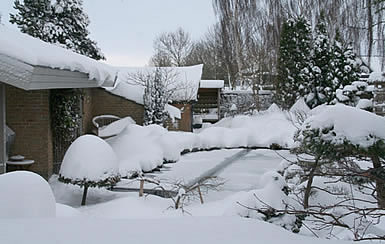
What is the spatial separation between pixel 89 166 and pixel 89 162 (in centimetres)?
9

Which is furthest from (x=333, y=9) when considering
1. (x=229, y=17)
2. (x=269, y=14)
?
(x=229, y=17)

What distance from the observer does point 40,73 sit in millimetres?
5656

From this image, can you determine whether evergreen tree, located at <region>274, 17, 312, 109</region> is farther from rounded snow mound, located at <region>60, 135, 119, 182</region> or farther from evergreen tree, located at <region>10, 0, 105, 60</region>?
rounded snow mound, located at <region>60, 135, 119, 182</region>

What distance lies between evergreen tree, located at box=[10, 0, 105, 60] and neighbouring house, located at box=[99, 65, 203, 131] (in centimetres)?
287

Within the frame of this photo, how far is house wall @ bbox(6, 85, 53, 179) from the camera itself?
7.59 metres

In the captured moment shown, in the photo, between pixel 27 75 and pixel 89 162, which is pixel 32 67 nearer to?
pixel 27 75

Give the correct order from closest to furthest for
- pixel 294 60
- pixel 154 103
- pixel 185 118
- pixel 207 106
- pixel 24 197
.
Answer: pixel 24 197 < pixel 154 103 < pixel 294 60 < pixel 185 118 < pixel 207 106

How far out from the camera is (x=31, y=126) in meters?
7.59

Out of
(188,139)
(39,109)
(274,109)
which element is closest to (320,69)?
(274,109)

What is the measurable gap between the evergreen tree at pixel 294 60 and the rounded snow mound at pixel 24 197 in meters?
14.0

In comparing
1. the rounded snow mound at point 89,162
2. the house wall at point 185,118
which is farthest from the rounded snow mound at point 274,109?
the rounded snow mound at point 89,162

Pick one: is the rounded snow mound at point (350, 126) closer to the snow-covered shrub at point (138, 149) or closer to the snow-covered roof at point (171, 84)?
the snow-covered shrub at point (138, 149)

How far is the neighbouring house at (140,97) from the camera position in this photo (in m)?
14.2

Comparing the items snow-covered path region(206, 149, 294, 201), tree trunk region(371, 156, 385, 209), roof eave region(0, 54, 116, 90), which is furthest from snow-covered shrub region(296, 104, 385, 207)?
roof eave region(0, 54, 116, 90)
